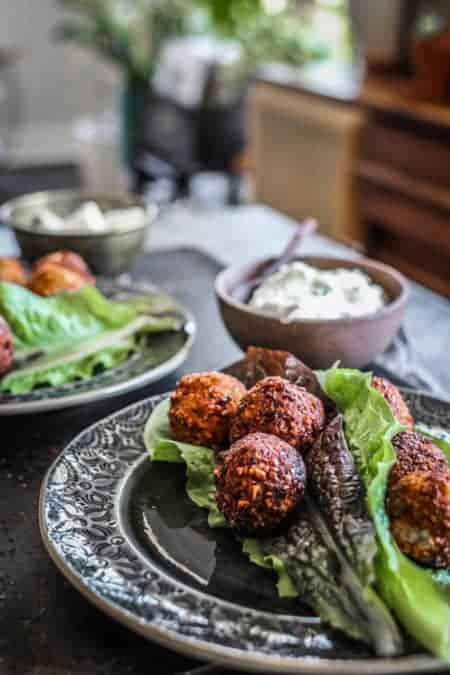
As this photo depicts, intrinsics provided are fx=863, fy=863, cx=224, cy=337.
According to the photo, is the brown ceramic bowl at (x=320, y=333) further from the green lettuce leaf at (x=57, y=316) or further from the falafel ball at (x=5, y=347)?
the falafel ball at (x=5, y=347)

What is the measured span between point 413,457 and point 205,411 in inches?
8.5

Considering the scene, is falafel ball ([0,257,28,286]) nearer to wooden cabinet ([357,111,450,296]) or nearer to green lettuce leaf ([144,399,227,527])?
green lettuce leaf ([144,399,227,527])

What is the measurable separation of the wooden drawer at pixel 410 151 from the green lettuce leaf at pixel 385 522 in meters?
2.18

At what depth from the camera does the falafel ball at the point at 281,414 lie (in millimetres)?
767

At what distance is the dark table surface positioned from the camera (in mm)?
650

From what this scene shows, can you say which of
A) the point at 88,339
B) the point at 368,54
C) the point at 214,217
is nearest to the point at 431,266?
the point at 368,54

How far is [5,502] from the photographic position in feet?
2.83

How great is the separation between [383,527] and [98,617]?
0.79 ft

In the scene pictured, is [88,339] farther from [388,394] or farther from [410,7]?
[410,7]

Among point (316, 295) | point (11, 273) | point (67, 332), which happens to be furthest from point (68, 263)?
point (316, 295)

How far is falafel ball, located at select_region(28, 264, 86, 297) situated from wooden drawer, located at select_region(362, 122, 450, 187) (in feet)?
6.22

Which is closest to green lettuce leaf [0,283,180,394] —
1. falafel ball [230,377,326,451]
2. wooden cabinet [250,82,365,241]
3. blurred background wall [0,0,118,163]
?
falafel ball [230,377,326,451]

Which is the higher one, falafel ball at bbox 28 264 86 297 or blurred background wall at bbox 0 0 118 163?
falafel ball at bbox 28 264 86 297

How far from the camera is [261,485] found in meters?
0.70
